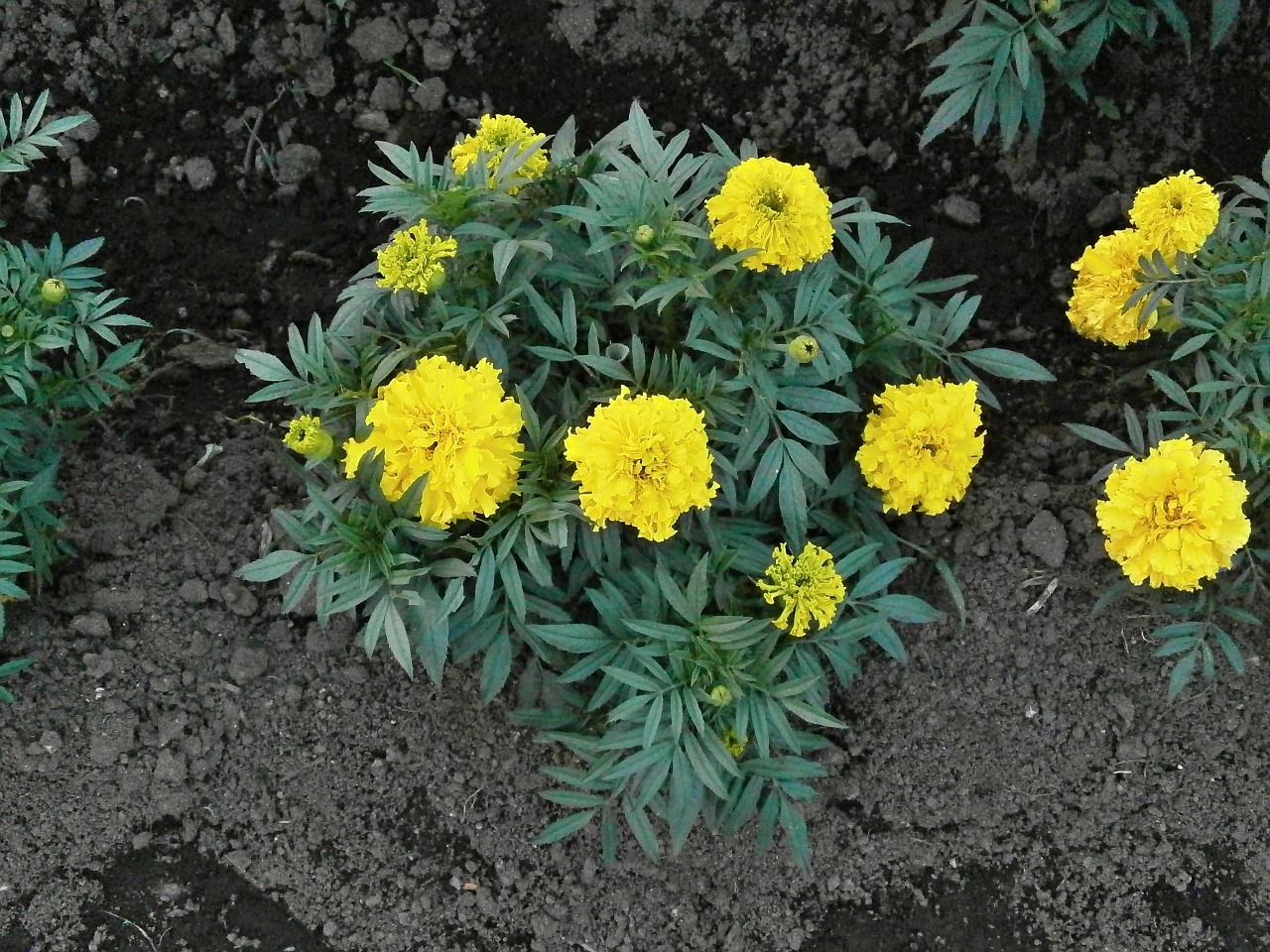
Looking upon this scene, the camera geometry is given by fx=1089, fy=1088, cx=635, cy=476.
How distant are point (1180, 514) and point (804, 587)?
0.86m

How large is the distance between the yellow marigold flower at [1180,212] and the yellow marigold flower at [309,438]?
2.01 m

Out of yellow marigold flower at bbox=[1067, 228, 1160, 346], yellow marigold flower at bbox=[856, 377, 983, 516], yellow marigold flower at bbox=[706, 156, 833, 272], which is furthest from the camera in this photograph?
yellow marigold flower at bbox=[1067, 228, 1160, 346]

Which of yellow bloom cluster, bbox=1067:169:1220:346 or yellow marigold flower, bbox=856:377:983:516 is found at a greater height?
yellow bloom cluster, bbox=1067:169:1220:346

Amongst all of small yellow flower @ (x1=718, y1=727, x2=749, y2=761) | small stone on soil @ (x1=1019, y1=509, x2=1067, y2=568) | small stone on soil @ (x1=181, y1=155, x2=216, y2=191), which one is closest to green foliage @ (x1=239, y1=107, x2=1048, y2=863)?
small yellow flower @ (x1=718, y1=727, x2=749, y2=761)

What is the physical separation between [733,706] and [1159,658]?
132cm

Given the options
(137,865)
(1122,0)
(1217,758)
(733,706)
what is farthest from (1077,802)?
(137,865)

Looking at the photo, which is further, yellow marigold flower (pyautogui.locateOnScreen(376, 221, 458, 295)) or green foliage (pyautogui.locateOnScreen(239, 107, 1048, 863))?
green foliage (pyautogui.locateOnScreen(239, 107, 1048, 863))

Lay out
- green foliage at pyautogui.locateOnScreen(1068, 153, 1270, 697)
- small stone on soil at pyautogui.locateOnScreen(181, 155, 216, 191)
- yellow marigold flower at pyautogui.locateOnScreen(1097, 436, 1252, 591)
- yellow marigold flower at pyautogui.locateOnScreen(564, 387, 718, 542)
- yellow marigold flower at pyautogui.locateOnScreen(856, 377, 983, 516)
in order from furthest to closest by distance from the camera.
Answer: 1. small stone on soil at pyautogui.locateOnScreen(181, 155, 216, 191)
2. green foliage at pyautogui.locateOnScreen(1068, 153, 1270, 697)
3. yellow marigold flower at pyautogui.locateOnScreen(856, 377, 983, 516)
4. yellow marigold flower at pyautogui.locateOnScreen(1097, 436, 1252, 591)
5. yellow marigold flower at pyautogui.locateOnScreen(564, 387, 718, 542)

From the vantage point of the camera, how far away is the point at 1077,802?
2.98 metres

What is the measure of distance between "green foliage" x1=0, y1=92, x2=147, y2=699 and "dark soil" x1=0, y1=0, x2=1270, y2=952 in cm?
15

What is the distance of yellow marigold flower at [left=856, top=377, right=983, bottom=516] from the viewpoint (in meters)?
2.53

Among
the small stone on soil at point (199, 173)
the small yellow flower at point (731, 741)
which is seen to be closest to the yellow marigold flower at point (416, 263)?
the small yellow flower at point (731, 741)

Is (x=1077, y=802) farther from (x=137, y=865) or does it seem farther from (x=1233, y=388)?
(x=137, y=865)

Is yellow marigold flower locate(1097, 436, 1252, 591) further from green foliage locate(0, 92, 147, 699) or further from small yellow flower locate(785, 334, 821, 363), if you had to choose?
green foliage locate(0, 92, 147, 699)
